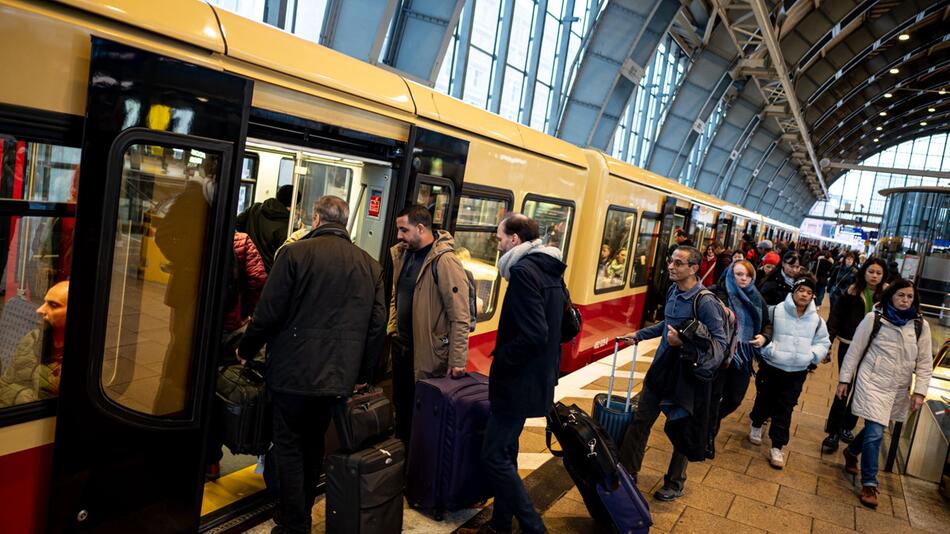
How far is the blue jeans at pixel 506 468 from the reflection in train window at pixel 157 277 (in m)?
1.49

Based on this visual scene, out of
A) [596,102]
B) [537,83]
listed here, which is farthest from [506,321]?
[596,102]

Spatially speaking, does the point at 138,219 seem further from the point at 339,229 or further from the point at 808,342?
the point at 808,342

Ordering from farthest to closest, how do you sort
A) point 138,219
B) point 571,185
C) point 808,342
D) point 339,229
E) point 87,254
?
point 571,185 < point 808,342 < point 339,229 < point 138,219 < point 87,254

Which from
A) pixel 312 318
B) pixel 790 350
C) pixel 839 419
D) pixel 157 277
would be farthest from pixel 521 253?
pixel 839 419

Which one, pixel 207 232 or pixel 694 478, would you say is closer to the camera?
pixel 207 232

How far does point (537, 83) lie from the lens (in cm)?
1497

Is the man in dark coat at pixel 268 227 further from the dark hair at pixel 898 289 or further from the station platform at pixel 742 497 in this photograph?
the dark hair at pixel 898 289

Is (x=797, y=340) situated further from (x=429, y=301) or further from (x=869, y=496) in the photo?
(x=429, y=301)

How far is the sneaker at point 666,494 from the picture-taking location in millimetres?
4367

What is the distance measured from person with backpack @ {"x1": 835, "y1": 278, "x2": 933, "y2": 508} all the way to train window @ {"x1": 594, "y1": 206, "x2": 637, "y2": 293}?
3009 mm

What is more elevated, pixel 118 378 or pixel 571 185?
pixel 571 185

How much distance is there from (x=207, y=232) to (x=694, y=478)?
3.95 m

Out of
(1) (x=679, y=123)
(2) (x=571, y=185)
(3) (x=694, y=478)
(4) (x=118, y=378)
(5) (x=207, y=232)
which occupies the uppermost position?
(1) (x=679, y=123)

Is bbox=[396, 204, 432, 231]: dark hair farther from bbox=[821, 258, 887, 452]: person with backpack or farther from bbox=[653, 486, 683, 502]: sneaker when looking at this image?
bbox=[821, 258, 887, 452]: person with backpack
